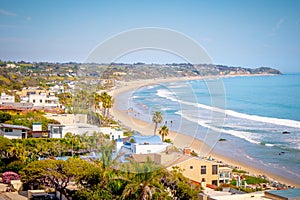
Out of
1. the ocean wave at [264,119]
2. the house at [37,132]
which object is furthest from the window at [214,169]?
the ocean wave at [264,119]

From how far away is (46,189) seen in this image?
49.3ft

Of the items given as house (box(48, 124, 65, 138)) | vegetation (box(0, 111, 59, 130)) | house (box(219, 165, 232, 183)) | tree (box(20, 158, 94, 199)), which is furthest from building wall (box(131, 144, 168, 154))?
vegetation (box(0, 111, 59, 130))

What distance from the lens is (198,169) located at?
16.9 metres

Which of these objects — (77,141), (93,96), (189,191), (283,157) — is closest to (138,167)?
(189,191)

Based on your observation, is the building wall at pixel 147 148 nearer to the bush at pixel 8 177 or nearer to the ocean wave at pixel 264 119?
the bush at pixel 8 177

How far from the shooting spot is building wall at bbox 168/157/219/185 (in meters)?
16.6

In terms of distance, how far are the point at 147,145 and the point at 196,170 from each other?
2025mm

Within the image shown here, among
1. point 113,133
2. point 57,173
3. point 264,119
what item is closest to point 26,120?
point 113,133

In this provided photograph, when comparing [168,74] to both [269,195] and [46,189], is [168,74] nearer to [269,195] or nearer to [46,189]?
[46,189]

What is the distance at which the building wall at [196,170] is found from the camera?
54.4 feet

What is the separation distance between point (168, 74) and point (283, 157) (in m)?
11.4

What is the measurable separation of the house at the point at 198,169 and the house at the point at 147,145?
78 cm

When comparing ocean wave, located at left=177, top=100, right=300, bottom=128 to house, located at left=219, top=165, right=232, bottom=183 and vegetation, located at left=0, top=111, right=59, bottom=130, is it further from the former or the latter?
house, located at left=219, top=165, right=232, bottom=183

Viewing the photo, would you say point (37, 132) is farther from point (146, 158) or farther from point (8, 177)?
point (146, 158)
